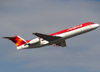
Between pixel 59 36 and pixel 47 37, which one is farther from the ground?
pixel 47 37

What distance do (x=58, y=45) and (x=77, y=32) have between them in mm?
10250

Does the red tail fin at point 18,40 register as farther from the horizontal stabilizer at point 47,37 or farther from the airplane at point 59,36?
the horizontal stabilizer at point 47,37

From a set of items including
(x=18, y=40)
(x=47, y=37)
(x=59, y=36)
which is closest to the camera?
(x=59, y=36)

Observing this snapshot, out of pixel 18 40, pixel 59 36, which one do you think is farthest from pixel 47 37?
pixel 18 40

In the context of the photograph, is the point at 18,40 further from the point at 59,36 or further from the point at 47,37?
the point at 59,36

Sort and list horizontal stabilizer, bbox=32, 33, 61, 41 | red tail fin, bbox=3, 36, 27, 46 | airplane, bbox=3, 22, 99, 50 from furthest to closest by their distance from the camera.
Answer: red tail fin, bbox=3, 36, 27, 46 < horizontal stabilizer, bbox=32, 33, 61, 41 < airplane, bbox=3, 22, 99, 50

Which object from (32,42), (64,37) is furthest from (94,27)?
(32,42)

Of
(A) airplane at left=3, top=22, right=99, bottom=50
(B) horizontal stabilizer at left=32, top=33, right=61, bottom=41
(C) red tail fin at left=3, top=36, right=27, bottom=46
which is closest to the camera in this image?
(A) airplane at left=3, top=22, right=99, bottom=50

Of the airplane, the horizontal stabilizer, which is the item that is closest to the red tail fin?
the airplane

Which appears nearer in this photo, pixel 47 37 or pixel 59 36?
pixel 59 36

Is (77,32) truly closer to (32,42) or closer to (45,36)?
(45,36)

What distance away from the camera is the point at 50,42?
5306 centimetres

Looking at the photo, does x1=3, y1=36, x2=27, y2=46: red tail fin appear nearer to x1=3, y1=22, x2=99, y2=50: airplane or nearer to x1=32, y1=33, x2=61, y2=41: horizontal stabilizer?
x1=3, y1=22, x2=99, y2=50: airplane

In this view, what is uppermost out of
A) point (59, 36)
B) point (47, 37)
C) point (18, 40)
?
point (18, 40)
